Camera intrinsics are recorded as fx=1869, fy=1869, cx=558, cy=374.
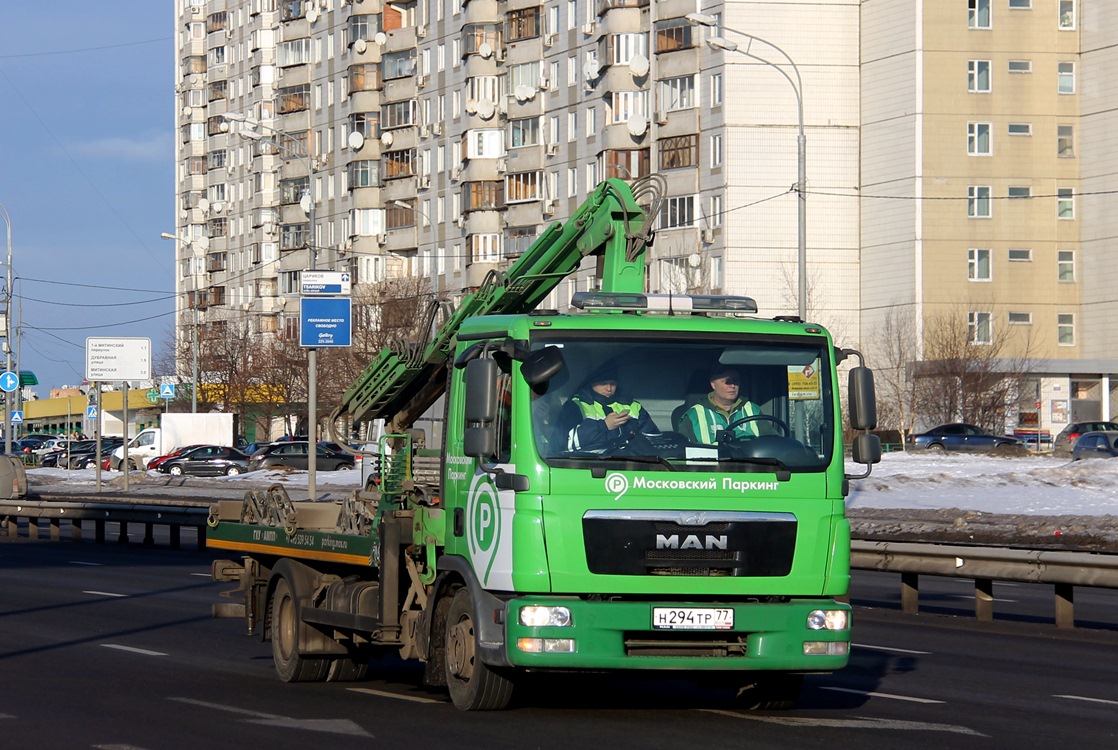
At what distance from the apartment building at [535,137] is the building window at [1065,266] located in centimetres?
842

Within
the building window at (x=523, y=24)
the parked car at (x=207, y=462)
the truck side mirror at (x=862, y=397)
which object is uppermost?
the building window at (x=523, y=24)

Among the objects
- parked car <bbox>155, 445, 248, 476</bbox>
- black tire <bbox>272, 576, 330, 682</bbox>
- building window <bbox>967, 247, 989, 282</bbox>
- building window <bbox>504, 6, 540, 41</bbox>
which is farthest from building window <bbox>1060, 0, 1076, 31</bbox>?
black tire <bbox>272, 576, 330, 682</bbox>

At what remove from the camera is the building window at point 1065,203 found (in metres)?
76.9

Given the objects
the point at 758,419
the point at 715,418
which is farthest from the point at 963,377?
the point at 715,418

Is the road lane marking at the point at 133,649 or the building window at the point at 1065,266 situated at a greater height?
the building window at the point at 1065,266

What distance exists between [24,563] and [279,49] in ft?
300

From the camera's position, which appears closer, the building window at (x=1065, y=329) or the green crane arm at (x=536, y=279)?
the green crane arm at (x=536, y=279)

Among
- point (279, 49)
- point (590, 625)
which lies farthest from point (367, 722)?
point (279, 49)

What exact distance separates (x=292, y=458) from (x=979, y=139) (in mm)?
30701

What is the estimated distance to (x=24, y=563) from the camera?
86.7 ft

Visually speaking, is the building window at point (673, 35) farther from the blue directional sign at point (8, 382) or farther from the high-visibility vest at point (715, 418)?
the high-visibility vest at point (715, 418)

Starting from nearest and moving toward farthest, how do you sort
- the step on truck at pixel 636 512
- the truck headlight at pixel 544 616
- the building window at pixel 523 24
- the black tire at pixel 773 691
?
the truck headlight at pixel 544 616, the step on truck at pixel 636 512, the black tire at pixel 773 691, the building window at pixel 523 24

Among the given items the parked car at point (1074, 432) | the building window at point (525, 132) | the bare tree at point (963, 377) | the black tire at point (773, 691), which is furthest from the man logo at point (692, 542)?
the building window at point (525, 132)

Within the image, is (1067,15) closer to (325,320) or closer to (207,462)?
(207,462)
